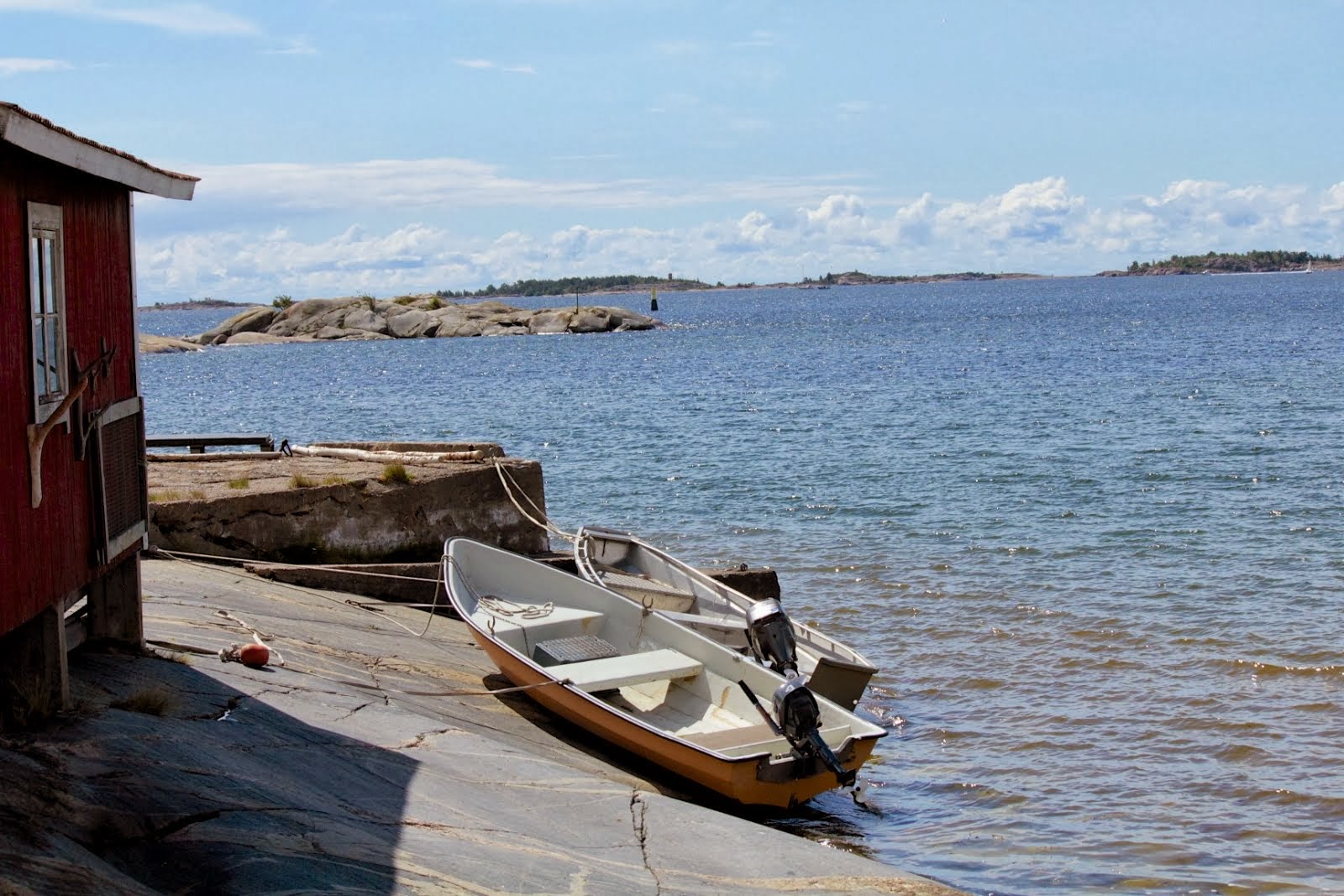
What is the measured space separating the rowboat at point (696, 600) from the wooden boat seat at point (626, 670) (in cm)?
101

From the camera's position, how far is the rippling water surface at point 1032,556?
10.4 m

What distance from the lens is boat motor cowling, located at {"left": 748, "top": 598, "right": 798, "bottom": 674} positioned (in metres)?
11.0

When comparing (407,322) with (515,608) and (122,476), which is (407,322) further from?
(122,476)

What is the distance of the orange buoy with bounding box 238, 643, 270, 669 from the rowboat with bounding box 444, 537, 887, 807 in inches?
89.0

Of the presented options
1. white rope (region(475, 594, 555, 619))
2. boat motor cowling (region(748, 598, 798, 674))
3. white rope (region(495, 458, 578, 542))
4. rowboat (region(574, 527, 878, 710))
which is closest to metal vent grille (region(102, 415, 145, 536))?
white rope (region(475, 594, 555, 619))

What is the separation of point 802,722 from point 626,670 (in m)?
2.10

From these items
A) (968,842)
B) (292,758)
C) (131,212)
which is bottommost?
(968,842)

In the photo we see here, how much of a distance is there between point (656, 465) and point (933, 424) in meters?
10.2

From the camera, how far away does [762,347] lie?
85500mm

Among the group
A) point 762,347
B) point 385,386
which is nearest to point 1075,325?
point 762,347

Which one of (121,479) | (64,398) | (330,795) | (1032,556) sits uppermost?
(64,398)

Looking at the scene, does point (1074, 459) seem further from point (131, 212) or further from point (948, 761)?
point (131, 212)

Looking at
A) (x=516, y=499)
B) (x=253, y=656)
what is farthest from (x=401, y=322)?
(x=253, y=656)

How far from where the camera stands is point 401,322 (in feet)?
346
